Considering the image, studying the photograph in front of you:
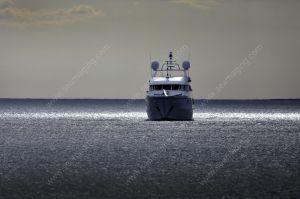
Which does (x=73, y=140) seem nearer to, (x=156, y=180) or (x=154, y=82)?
(x=154, y=82)

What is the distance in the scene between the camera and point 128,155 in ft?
187

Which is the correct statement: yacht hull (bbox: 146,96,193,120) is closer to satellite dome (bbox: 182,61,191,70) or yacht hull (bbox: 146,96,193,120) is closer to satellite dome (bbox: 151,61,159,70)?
satellite dome (bbox: 182,61,191,70)

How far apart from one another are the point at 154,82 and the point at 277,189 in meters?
58.3

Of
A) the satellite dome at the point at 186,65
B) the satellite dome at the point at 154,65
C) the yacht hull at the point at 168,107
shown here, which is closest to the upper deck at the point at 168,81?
the yacht hull at the point at 168,107

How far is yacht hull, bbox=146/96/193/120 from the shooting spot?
95.8 m

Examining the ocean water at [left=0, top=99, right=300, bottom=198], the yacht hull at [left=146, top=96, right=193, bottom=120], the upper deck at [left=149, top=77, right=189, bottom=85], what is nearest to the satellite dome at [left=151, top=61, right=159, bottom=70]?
the yacht hull at [left=146, top=96, right=193, bottom=120]

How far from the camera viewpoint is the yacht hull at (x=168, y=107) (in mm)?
95750

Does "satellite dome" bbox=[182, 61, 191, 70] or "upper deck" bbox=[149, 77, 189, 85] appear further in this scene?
"satellite dome" bbox=[182, 61, 191, 70]

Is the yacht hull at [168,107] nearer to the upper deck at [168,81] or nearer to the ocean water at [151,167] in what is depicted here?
the upper deck at [168,81]

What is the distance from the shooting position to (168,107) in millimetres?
97250

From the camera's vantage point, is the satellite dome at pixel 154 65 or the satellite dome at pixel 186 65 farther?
the satellite dome at pixel 186 65

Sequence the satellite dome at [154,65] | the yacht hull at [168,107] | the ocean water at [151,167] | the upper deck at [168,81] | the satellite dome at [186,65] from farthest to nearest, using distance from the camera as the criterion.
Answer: the satellite dome at [186,65] < the satellite dome at [154,65] < the yacht hull at [168,107] < the upper deck at [168,81] < the ocean water at [151,167]

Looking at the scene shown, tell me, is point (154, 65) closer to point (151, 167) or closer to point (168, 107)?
point (168, 107)

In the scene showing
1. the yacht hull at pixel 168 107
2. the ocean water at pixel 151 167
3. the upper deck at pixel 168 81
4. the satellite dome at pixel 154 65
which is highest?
the satellite dome at pixel 154 65
